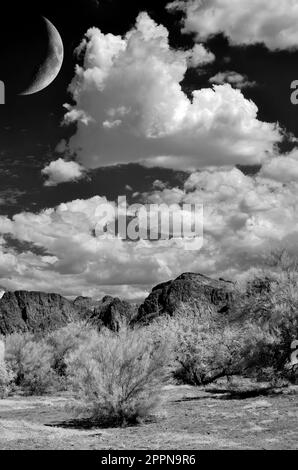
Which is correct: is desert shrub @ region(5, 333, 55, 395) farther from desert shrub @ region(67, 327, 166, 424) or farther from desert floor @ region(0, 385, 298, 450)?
desert shrub @ region(67, 327, 166, 424)

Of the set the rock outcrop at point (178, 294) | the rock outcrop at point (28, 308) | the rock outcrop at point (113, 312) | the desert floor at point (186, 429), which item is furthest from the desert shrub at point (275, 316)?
the rock outcrop at point (28, 308)

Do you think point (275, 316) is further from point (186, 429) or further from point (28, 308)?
point (28, 308)

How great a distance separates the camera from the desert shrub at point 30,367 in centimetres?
3450

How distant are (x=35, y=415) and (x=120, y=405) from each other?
5.57 m

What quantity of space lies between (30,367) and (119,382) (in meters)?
18.3

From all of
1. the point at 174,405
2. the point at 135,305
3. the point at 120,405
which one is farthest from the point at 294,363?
the point at 135,305

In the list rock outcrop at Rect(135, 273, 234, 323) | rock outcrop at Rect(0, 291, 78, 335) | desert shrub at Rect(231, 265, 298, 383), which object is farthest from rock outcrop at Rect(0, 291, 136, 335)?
desert shrub at Rect(231, 265, 298, 383)

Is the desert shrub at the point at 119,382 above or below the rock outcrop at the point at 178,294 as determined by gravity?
below

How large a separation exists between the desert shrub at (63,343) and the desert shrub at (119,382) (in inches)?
794

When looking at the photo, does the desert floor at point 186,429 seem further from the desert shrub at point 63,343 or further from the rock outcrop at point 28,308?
the rock outcrop at point 28,308

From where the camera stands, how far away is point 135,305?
442 feet

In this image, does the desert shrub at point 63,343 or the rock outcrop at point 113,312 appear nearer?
the desert shrub at point 63,343
